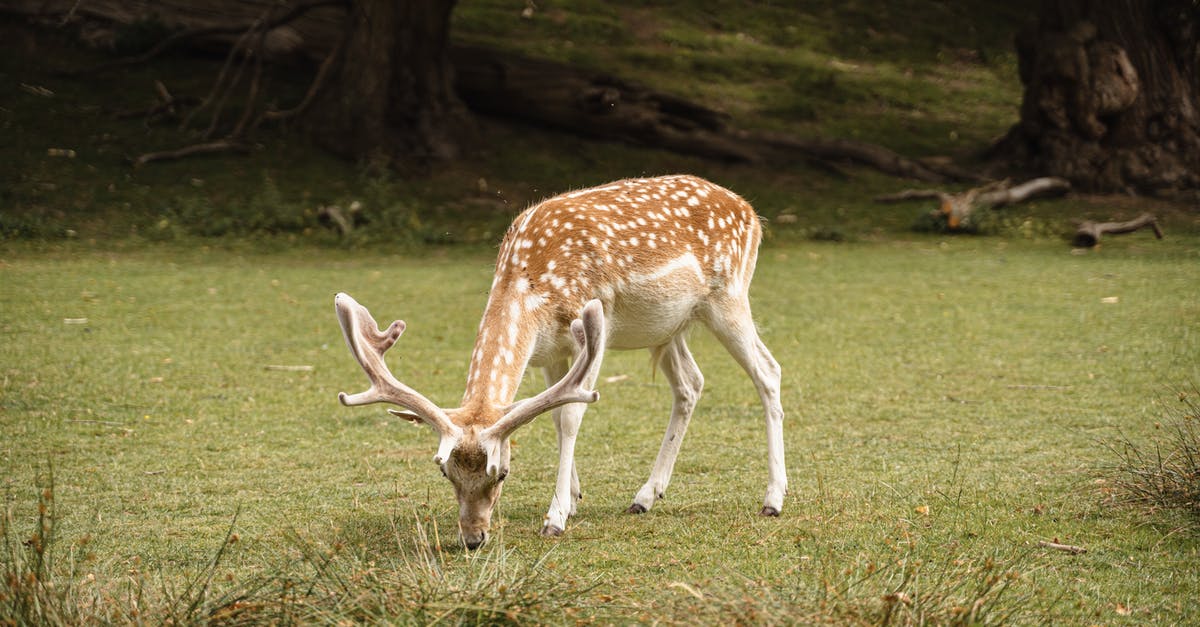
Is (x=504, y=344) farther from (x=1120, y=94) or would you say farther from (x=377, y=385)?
(x=1120, y=94)

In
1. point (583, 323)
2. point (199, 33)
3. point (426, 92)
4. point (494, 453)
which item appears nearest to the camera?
point (494, 453)

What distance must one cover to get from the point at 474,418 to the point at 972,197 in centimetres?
1234

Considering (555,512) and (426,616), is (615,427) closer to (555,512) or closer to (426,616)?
(555,512)

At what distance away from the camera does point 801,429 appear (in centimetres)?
724

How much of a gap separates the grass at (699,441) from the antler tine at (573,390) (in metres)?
0.45

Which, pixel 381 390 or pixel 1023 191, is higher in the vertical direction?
pixel 381 390

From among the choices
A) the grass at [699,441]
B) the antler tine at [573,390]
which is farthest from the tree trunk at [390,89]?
the antler tine at [573,390]

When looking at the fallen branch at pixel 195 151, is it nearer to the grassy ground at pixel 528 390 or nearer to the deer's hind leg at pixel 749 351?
the grassy ground at pixel 528 390

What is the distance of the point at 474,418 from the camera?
477cm

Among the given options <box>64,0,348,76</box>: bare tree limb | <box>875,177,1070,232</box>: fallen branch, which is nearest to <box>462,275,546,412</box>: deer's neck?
<box>875,177,1070,232</box>: fallen branch

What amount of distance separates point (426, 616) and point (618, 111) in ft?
48.1

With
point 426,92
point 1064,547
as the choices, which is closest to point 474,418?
point 1064,547

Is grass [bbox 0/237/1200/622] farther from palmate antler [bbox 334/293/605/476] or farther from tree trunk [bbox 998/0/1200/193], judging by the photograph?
tree trunk [bbox 998/0/1200/193]

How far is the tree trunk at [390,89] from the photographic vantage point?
632 inches
